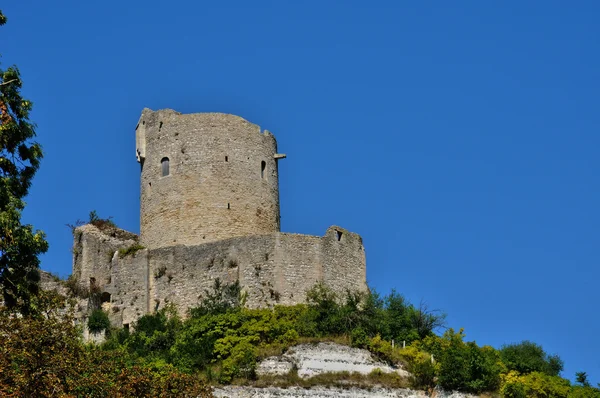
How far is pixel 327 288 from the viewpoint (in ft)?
151

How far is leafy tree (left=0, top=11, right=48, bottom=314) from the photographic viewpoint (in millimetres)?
29125

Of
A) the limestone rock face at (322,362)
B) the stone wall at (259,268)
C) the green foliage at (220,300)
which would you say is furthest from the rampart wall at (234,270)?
the limestone rock face at (322,362)

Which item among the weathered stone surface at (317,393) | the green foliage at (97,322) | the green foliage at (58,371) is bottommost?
the green foliage at (58,371)

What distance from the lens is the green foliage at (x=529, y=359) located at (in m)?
46.1

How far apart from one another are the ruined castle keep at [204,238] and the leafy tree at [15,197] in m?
16.2

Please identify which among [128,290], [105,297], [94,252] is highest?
[94,252]

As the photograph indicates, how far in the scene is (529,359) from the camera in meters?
46.6

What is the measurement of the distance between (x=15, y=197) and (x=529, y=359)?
23.7m

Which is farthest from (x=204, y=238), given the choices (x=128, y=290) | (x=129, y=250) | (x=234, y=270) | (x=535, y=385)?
(x=535, y=385)

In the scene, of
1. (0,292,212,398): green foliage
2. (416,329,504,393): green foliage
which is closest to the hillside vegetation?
(416,329,504,393): green foliage

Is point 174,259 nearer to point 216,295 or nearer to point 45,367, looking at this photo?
point 216,295

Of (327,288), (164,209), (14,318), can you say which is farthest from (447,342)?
(14,318)

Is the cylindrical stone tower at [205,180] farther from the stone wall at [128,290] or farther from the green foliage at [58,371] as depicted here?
the green foliage at [58,371]

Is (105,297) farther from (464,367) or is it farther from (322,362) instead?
(464,367)
